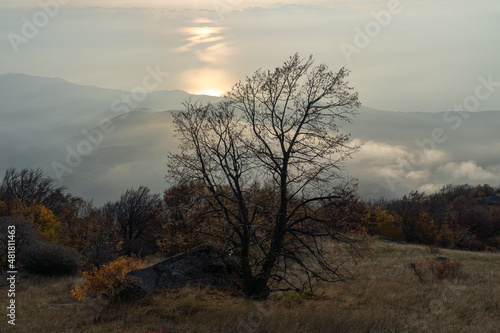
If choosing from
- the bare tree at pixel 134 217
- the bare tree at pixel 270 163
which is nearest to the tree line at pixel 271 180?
the bare tree at pixel 270 163

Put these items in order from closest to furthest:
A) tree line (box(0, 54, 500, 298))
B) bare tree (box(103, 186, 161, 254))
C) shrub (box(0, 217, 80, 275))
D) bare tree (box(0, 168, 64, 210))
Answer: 1. tree line (box(0, 54, 500, 298))
2. shrub (box(0, 217, 80, 275))
3. bare tree (box(103, 186, 161, 254))
4. bare tree (box(0, 168, 64, 210))

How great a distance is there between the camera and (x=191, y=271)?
609 inches

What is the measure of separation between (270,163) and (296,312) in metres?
5.11

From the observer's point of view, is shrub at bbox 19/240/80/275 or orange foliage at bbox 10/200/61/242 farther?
orange foliage at bbox 10/200/61/242

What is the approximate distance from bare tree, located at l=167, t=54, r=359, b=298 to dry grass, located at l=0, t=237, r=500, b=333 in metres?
1.48

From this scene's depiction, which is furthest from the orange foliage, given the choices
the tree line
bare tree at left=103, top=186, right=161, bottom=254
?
the tree line

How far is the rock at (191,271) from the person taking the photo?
14547 mm

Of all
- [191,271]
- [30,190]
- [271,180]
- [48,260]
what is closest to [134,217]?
[48,260]

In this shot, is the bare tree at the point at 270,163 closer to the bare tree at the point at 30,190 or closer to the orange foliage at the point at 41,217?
the orange foliage at the point at 41,217

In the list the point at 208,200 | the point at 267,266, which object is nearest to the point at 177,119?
the point at 208,200

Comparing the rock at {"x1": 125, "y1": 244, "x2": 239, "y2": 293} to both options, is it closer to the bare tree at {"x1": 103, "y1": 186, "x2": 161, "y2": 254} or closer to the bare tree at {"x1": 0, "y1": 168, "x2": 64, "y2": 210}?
the bare tree at {"x1": 103, "y1": 186, "x2": 161, "y2": 254}

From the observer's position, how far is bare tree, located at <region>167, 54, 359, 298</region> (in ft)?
42.7

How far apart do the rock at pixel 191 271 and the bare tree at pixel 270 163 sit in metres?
1.54

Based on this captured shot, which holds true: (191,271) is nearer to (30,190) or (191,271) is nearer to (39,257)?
(39,257)
